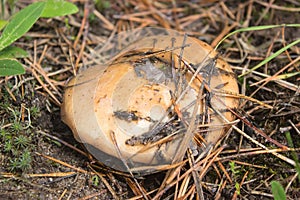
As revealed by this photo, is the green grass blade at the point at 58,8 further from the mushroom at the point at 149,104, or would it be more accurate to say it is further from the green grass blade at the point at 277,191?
the green grass blade at the point at 277,191

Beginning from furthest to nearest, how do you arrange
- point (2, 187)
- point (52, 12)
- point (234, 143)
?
point (52, 12)
point (234, 143)
point (2, 187)

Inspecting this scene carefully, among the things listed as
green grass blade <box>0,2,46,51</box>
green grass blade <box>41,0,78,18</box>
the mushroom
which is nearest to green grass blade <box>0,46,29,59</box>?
green grass blade <box>0,2,46,51</box>

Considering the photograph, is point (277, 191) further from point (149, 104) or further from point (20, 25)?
point (20, 25)

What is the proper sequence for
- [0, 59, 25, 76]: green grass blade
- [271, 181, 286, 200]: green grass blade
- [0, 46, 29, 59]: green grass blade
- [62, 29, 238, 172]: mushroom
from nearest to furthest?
[271, 181, 286, 200]: green grass blade
[62, 29, 238, 172]: mushroom
[0, 59, 25, 76]: green grass blade
[0, 46, 29, 59]: green grass blade

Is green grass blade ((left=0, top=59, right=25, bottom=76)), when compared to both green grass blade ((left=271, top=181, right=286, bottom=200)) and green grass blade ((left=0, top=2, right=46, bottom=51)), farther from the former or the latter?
green grass blade ((left=271, top=181, right=286, bottom=200))

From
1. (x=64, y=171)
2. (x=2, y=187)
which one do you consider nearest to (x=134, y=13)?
(x=64, y=171)

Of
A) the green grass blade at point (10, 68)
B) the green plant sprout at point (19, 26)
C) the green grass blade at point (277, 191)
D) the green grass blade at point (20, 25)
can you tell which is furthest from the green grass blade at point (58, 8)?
the green grass blade at point (277, 191)

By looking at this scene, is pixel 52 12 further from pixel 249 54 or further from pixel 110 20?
pixel 249 54
